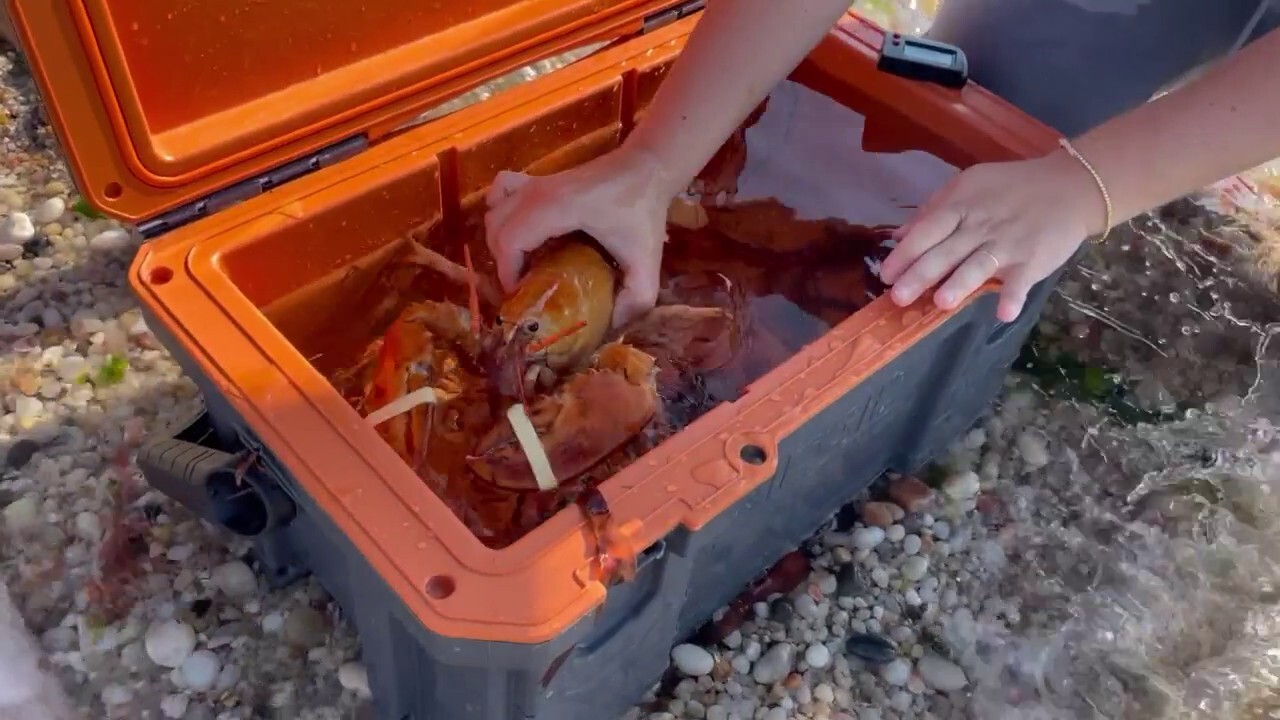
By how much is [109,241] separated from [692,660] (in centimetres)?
111

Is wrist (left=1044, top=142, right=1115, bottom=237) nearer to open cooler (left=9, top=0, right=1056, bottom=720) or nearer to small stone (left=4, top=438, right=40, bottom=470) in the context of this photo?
open cooler (left=9, top=0, right=1056, bottom=720)

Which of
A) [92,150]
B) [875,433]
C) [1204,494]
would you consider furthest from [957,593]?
[92,150]

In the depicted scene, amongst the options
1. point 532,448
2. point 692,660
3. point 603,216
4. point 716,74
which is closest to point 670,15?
point 716,74

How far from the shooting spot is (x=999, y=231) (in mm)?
1117

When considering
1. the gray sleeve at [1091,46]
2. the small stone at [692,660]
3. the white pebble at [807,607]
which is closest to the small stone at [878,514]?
the white pebble at [807,607]

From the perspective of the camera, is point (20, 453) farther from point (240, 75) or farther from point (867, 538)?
point (867, 538)

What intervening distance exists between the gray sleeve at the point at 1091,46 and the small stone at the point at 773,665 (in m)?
0.90

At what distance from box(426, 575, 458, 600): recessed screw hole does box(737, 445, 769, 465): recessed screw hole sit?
0.92 feet

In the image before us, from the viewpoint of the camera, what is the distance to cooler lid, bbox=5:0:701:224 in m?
0.99

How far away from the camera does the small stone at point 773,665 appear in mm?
1244

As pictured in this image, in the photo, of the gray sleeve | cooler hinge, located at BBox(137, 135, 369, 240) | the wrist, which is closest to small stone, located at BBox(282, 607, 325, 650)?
cooler hinge, located at BBox(137, 135, 369, 240)

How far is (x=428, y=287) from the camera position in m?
1.33

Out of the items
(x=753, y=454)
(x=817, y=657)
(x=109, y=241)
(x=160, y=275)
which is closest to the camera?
(x=753, y=454)

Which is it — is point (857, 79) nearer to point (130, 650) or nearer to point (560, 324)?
point (560, 324)
